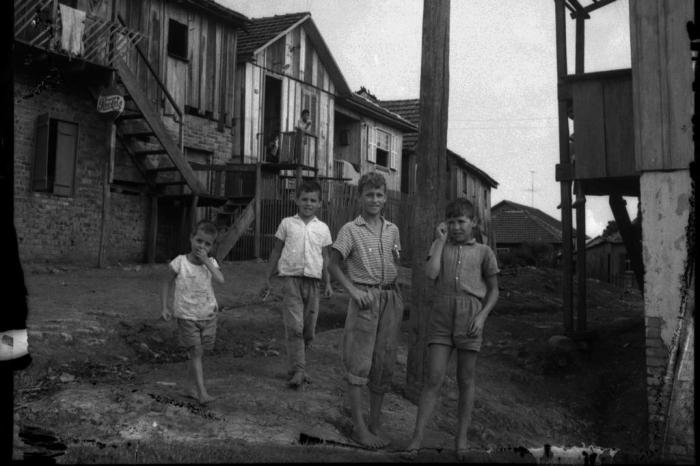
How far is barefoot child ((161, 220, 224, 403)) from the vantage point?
561 cm

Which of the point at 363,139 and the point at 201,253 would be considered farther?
the point at 363,139

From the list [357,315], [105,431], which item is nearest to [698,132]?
[357,315]

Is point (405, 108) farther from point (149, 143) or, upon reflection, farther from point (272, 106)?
point (149, 143)

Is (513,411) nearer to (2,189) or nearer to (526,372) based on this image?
(526,372)

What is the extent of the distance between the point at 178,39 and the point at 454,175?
54.1ft

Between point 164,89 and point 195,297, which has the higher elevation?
point 164,89

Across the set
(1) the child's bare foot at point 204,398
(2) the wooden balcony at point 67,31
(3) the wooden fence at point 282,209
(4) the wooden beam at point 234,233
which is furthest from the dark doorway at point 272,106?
(1) the child's bare foot at point 204,398

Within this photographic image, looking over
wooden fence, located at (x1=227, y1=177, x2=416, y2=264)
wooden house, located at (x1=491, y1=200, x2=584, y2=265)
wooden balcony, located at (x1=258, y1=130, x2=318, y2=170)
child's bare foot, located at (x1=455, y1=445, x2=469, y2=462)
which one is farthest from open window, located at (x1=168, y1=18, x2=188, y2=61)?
wooden house, located at (x1=491, y1=200, x2=584, y2=265)

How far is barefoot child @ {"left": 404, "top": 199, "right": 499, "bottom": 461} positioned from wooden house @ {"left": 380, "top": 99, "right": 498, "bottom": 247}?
2204 centimetres

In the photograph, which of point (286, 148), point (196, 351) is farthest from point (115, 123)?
point (196, 351)

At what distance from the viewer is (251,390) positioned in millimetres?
5895

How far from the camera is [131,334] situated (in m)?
8.20

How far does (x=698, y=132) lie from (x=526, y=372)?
736 centimetres

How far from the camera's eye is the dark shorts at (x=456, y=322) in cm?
478
